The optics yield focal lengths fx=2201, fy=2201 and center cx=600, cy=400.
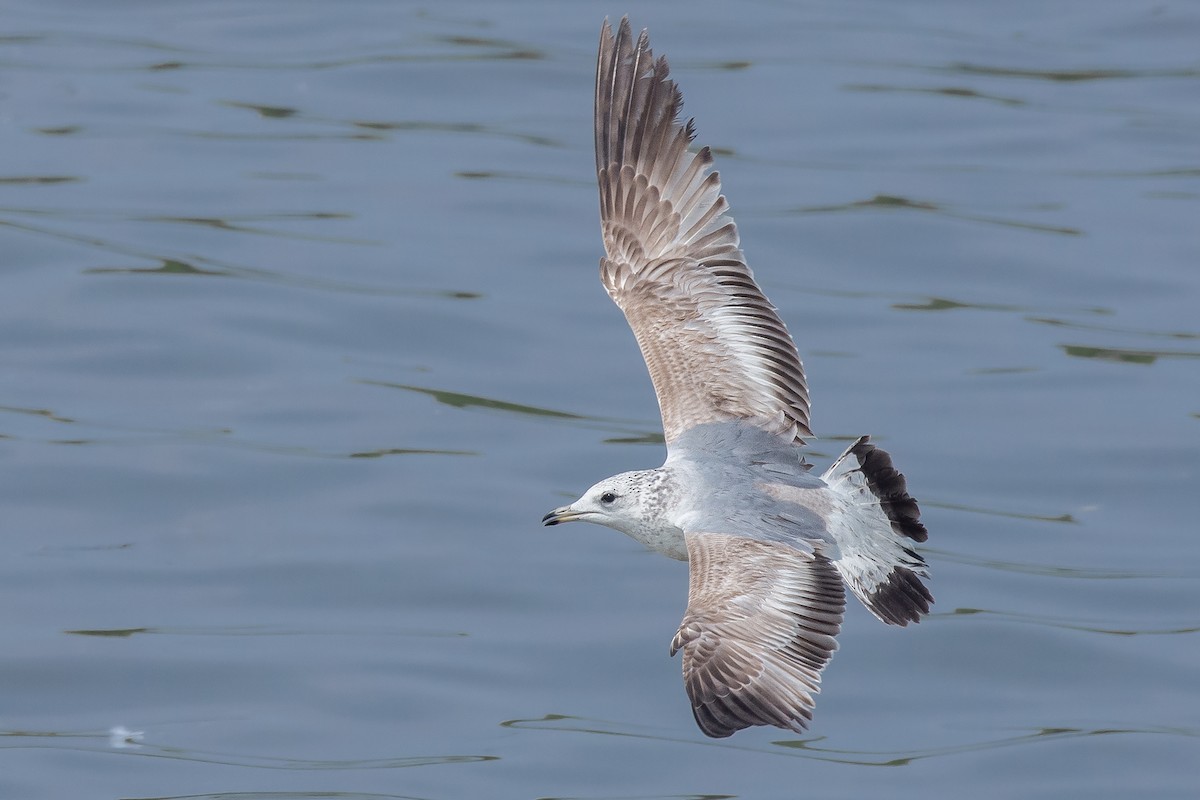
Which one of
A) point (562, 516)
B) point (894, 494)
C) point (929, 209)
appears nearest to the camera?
point (894, 494)

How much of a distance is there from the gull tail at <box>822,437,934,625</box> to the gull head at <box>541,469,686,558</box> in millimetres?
721

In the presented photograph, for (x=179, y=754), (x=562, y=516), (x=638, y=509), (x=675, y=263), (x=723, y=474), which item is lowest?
(x=179, y=754)

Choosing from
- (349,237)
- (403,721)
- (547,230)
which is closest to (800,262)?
(547,230)

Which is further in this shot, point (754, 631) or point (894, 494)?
point (894, 494)

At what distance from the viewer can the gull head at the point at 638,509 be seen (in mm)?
9367

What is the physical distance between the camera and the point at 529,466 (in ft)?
45.8

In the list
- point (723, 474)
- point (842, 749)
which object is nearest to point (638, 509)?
point (723, 474)

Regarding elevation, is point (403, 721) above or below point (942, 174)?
below

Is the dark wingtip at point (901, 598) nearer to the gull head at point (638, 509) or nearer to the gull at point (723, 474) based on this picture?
the gull at point (723, 474)

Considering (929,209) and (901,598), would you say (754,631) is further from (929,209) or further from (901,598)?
(929,209)

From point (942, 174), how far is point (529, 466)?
615 cm

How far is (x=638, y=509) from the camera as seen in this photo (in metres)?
9.42

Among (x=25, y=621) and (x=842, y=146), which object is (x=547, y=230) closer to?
(x=842, y=146)

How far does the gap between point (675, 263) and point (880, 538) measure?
1844mm
